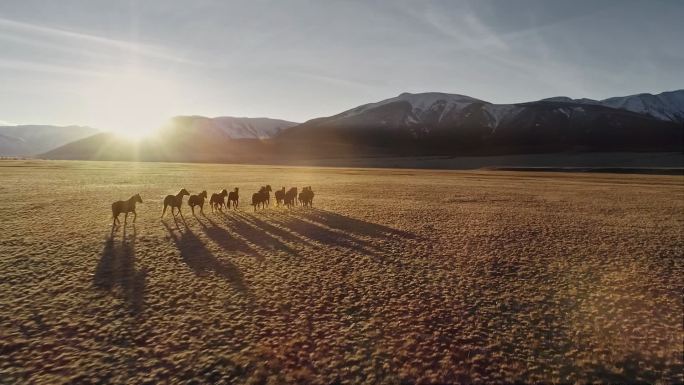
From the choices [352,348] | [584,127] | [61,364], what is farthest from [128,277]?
[584,127]

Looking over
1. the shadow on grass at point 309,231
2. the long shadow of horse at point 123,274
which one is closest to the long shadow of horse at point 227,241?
the shadow on grass at point 309,231

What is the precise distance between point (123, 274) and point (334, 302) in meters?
7.39

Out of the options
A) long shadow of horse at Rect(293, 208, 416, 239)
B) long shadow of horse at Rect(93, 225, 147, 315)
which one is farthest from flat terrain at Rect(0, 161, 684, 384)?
long shadow of horse at Rect(293, 208, 416, 239)

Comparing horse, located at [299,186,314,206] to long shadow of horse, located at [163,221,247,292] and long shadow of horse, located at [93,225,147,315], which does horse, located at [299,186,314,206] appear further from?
long shadow of horse, located at [93,225,147,315]

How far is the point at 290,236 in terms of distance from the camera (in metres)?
17.4

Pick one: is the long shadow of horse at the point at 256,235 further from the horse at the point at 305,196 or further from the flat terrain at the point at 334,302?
the horse at the point at 305,196

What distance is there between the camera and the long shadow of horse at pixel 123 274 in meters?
9.93

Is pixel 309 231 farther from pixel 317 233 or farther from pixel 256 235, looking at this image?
pixel 256 235

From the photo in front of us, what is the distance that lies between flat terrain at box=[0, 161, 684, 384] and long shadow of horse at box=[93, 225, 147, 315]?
0.08m

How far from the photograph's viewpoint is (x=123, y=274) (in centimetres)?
1169

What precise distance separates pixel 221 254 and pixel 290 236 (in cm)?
398

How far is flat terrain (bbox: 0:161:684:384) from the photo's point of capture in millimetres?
7055

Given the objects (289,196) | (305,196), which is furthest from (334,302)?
(305,196)

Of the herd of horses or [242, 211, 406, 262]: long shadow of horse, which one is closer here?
[242, 211, 406, 262]: long shadow of horse
